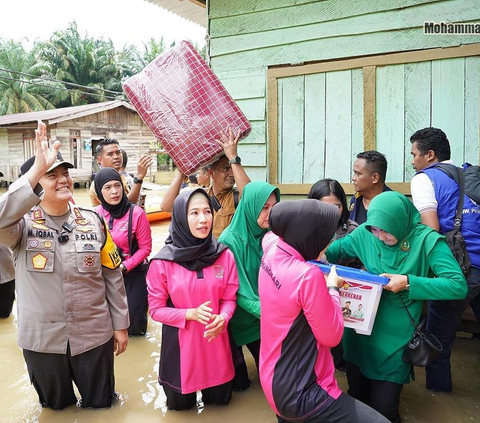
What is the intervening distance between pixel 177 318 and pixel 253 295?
0.56 metres

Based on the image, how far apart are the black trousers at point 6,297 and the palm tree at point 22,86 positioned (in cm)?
2856

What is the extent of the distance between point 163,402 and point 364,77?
333cm

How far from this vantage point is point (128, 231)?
14.2 ft

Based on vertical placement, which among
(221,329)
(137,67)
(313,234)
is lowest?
(221,329)

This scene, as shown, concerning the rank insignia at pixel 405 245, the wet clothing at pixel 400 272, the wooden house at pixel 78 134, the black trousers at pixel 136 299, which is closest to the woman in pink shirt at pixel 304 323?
the wet clothing at pixel 400 272

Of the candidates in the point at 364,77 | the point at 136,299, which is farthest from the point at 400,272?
the point at 136,299

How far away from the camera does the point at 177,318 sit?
274cm

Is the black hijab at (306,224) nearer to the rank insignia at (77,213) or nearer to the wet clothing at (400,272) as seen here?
the wet clothing at (400,272)

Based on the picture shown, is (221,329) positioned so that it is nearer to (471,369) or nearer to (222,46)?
(471,369)

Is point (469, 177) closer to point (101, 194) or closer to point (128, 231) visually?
point (128, 231)

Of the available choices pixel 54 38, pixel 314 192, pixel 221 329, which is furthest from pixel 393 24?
pixel 54 38

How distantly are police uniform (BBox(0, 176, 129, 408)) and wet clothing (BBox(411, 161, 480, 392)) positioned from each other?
7.46 ft

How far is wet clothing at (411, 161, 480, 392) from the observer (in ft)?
9.85

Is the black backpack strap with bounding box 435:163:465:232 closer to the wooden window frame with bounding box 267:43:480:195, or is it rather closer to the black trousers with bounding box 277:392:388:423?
the wooden window frame with bounding box 267:43:480:195
